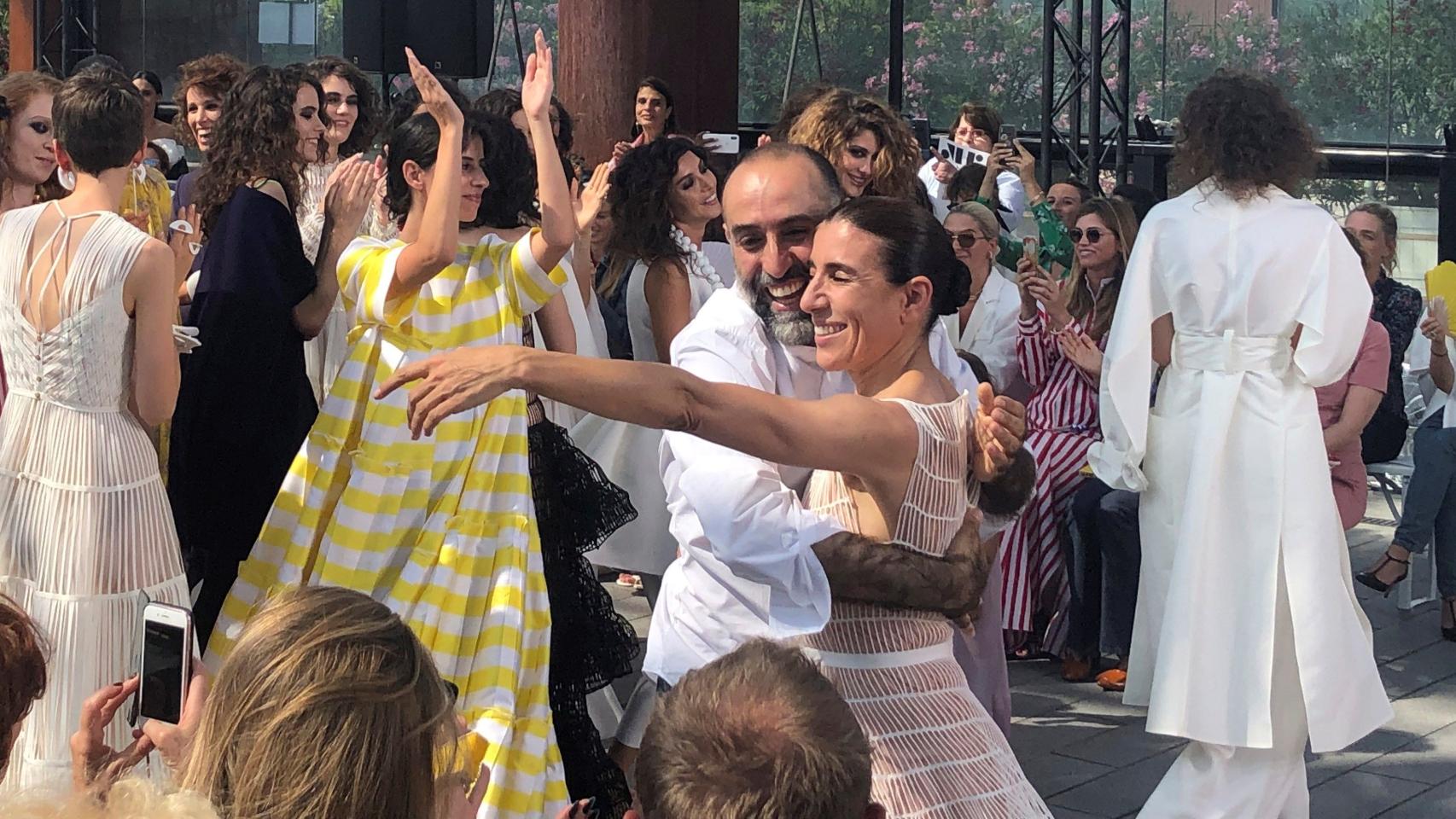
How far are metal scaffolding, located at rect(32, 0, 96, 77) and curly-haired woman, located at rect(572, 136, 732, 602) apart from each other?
1184 centimetres

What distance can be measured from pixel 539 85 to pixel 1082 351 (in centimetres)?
268

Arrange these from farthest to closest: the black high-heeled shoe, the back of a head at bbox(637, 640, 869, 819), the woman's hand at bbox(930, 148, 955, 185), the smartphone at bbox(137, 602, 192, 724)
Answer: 1. the woman's hand at bbox(930, 148, 955, 185)
2. the black high-heeled shoe
3. the smartphone at bbox(137, 602, 192, 724)
4. the back of a head at bbox(637, 640, 869, 819)

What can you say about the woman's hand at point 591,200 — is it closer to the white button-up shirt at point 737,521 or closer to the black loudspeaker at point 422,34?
the white button-up shirt at point 737,521

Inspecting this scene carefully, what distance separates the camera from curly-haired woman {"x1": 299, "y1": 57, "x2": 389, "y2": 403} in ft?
18.6

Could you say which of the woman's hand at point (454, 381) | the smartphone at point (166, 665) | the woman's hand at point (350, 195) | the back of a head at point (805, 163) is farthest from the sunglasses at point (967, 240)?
the smartphone at point (166, 665)

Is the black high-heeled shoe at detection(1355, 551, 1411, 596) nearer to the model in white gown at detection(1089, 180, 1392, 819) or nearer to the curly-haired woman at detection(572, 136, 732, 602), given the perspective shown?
the model in white gown at detection(1089, 180, 1392, 819)

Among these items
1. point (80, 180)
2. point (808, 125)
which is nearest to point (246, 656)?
point (80, 180)

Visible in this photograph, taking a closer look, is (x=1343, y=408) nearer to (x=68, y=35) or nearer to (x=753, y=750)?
(x=753, y=750)

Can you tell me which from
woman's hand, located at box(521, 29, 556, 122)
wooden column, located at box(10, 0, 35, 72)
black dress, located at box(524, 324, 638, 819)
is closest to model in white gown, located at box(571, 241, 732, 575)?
black dress, located at box(524, 324, 638, 819)

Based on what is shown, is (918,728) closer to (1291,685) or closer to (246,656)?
(246,656)

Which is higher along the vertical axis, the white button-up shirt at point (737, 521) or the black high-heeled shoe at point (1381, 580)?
the white button-up shirt at point (737, 521)

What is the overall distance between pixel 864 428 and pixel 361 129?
16.2ft

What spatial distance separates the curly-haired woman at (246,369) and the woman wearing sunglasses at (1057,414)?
2740 millimetres

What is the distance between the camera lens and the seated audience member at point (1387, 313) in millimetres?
7633
